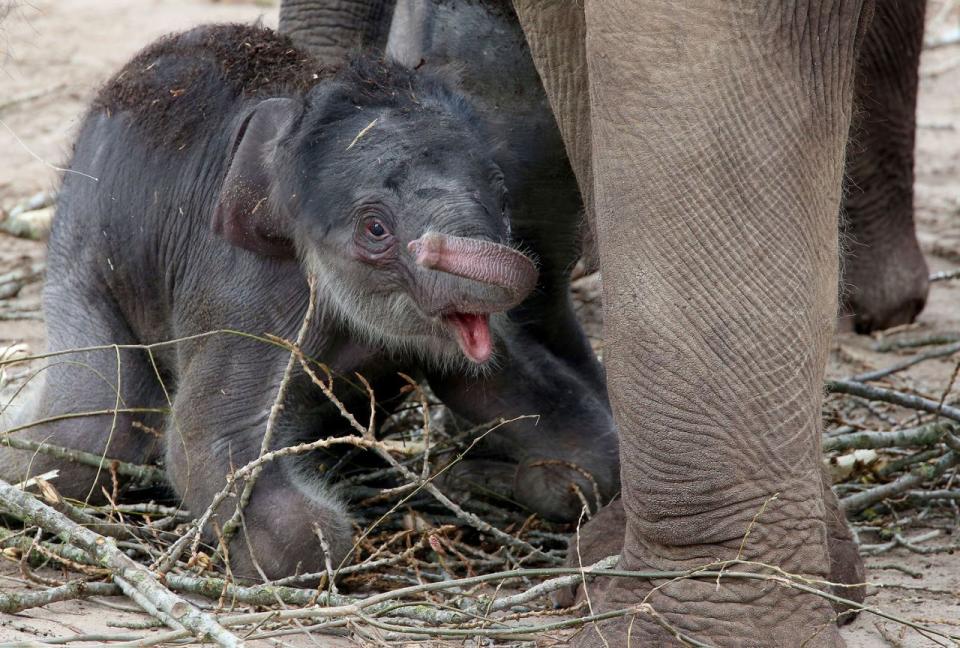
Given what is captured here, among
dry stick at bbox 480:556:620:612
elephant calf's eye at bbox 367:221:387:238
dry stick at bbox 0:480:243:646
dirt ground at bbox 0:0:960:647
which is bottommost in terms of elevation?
dirt ground at bbox 0:0:960:647

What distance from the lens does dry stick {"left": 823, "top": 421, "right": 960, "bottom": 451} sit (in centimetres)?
338

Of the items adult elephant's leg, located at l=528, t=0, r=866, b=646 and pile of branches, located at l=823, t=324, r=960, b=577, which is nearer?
adult elephant's leg, located at l=528, t=0, r=866, b=646

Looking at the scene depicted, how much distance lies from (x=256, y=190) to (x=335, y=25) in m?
1.26

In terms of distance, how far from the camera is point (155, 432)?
3379mm

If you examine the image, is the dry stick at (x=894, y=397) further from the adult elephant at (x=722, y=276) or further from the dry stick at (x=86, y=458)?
the dry stick at (x=86, y=458)

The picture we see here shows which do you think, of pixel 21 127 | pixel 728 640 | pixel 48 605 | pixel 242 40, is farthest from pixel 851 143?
pixel 21 127

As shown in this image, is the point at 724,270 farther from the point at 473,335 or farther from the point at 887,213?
the point at 887,213

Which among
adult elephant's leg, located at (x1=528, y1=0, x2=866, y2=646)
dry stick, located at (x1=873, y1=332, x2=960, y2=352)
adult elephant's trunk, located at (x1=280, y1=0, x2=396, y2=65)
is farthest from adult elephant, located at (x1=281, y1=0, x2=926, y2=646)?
dry stick, located at (x1=873, y1=332, x2=960, y2=352)

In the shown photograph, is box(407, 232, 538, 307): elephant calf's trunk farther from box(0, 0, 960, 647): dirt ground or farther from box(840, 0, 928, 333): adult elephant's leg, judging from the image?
box(840, 0, 928, 333): adult elephant's leg

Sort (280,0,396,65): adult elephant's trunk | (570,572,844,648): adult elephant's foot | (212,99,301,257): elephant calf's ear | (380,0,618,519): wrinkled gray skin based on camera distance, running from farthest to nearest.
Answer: (280,0,396,65): adult elephant's trunk → (380,0,618,519): wrinkled gray skin → (212,99,301,257): elephant calf's ear → (570,572,844,648): adult elephant's foot

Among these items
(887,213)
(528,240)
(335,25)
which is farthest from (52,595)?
(887,213)

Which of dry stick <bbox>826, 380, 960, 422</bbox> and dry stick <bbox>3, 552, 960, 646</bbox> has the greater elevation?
dry stick <bbox>3, 552, 960, 646</bbox>

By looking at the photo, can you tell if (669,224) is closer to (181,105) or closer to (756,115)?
(756,115)

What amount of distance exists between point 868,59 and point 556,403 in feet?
6.47
